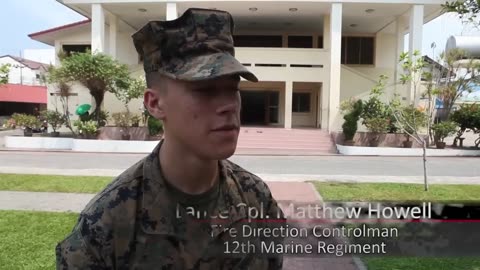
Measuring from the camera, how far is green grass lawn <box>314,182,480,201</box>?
809 centimetres

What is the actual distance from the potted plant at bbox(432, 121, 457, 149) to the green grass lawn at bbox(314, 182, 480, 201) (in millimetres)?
9080

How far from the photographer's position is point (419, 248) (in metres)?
4.92

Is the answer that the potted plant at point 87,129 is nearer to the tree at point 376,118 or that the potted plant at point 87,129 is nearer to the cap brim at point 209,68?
the tree at point 376,118

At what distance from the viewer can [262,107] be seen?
2628 centimetres

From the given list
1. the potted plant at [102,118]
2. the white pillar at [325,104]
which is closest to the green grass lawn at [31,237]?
the potted plant at [102,118]

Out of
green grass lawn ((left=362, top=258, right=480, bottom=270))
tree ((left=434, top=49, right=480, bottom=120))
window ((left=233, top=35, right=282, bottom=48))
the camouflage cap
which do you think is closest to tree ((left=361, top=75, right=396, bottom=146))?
tree ((left=434, top=49, right=480, bottom=120))

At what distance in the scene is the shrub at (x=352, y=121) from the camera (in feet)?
59.6

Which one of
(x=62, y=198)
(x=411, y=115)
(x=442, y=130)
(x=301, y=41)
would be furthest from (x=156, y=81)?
(x=301, y=41)

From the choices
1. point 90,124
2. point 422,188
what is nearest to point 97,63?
point 90,124

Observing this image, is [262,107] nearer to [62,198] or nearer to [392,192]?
[392,192]

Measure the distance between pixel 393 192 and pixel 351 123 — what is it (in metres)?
9.67

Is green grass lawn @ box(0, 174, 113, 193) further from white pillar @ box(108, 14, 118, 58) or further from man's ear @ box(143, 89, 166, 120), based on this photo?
white pillar @ box(108, 14, 118, 58)

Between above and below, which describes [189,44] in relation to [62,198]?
above

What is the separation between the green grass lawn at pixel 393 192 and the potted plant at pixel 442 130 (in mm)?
9080
